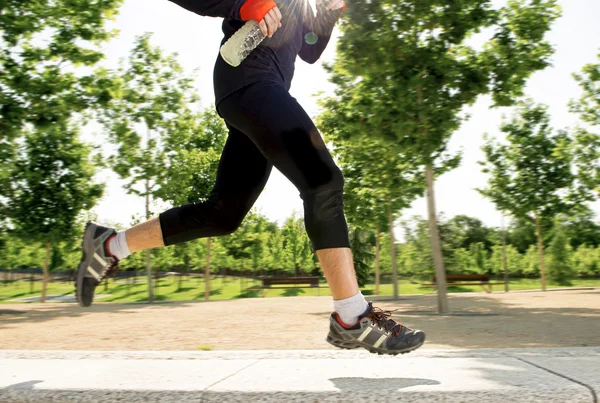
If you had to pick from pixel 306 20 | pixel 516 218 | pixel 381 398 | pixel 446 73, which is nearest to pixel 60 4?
pixel 446 73

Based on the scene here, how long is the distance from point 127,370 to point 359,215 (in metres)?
19.8

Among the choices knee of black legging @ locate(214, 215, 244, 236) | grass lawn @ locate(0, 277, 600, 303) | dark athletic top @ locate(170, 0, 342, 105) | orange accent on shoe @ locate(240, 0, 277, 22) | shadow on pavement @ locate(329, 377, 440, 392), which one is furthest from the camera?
grass lawn @ locate(0, 277, 600, 303)

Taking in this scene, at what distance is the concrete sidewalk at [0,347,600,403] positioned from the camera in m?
1.87

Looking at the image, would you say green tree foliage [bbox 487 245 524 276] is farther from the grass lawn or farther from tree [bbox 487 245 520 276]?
the grass lawn

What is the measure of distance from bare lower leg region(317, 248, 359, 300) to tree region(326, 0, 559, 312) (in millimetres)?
11401

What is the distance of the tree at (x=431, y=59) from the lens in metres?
13.4

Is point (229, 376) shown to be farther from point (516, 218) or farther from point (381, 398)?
point (516, 218)

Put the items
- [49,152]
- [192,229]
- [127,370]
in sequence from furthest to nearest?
[49,152]
[192,229]
[127,370]

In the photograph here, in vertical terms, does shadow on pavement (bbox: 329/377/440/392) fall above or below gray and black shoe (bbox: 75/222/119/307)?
below

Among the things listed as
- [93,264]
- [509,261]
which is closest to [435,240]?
[93,264]

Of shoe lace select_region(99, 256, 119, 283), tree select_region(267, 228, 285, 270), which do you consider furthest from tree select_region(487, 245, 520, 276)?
shoe lace select_region(99, 256, 119, 283)

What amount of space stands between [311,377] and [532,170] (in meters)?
27.4

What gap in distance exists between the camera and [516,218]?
27594mm

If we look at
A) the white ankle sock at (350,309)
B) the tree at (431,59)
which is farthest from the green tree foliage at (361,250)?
the white ankle sock at (350,309)
